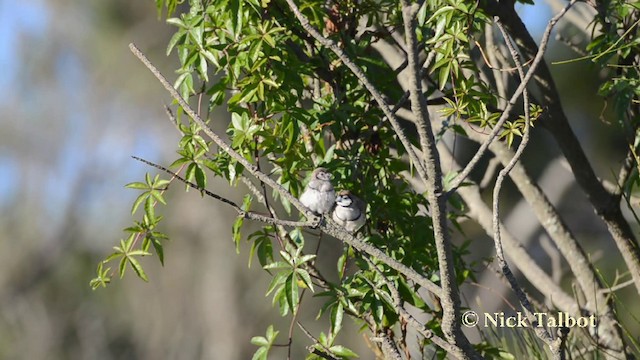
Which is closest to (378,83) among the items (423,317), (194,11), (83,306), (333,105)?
(333,105)

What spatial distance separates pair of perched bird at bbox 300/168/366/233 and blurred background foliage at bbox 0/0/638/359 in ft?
31.9

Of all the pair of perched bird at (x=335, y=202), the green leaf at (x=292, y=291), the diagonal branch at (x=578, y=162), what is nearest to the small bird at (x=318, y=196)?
the pair of perched bird at (x=335, y=202)

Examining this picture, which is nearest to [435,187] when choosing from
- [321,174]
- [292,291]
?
[292,291]

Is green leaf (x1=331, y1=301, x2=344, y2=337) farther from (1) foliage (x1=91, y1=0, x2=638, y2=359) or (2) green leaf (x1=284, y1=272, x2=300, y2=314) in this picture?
(2) green leaf (x1=284, y1=272, x2=300, y2=314)

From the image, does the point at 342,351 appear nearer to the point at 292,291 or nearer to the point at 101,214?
the point at 292,291

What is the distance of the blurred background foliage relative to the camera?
42.5 ft

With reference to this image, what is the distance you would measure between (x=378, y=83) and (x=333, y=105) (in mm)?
285

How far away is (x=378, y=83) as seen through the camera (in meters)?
2.99

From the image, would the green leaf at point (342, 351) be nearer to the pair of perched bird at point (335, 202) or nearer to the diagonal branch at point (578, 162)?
the pair of perched bird at point (335, 202)

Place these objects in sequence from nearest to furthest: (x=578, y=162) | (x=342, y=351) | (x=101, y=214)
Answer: (x=342, y=351), (x=578, y=162), (x=101, y=214)

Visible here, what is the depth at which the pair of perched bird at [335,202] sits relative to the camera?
9.08 ft

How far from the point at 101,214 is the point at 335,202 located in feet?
38.0

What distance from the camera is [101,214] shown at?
13750 millimetres

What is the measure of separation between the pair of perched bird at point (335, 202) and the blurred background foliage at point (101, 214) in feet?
31.9
